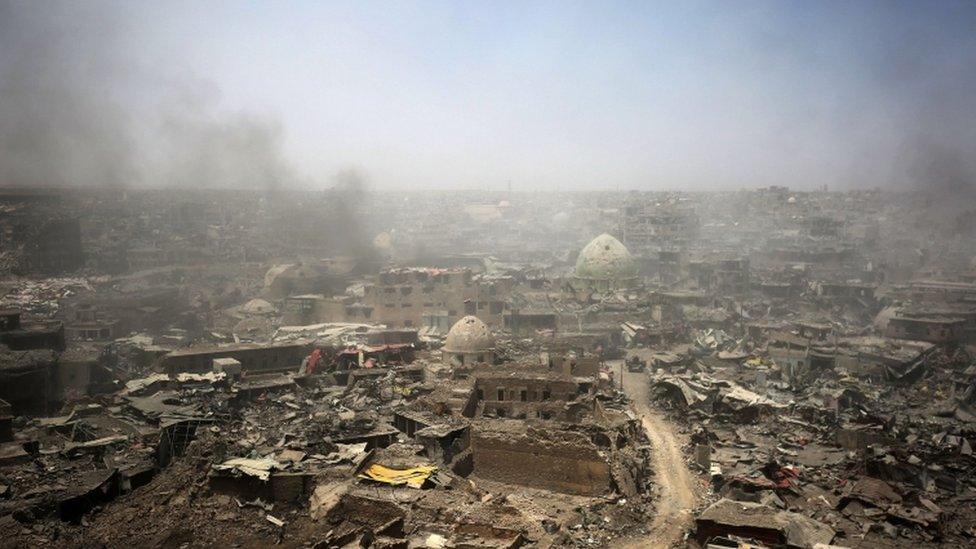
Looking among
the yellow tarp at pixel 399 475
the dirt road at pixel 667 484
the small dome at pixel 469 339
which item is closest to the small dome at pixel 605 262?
the small dome at pixel 469 339

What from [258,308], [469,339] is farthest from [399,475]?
[258,308]

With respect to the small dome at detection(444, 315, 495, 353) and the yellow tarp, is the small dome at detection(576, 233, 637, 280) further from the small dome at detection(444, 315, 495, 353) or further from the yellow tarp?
the yellow tarp

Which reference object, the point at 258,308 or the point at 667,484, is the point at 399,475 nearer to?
the point at 667,484

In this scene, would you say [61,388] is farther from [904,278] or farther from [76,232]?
[904,278]


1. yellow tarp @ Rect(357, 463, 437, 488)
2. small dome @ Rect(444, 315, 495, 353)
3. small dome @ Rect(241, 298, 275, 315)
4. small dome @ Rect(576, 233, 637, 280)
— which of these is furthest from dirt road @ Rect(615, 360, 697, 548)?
small dome @ Rect(241, 298, 275, 315)

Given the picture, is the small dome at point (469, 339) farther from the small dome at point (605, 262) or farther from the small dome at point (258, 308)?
the small dome at point (605, 262)
